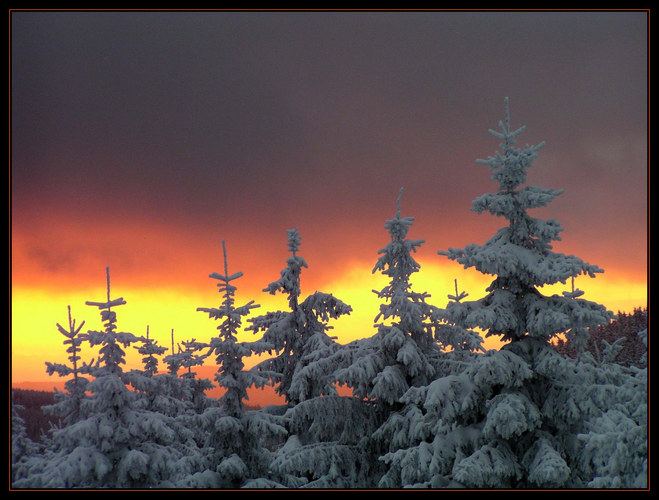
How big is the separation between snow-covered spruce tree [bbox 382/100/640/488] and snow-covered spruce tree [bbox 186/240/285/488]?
538 cm

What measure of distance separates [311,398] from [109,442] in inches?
346

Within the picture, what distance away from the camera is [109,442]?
14.7 metres

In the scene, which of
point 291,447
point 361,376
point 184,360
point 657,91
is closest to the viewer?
point 657,91

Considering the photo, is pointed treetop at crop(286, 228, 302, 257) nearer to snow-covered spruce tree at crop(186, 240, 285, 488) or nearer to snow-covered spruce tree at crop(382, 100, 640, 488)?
snow-covered spruce tree at crop(186, 240, 285, 488)

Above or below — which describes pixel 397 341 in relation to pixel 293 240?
below

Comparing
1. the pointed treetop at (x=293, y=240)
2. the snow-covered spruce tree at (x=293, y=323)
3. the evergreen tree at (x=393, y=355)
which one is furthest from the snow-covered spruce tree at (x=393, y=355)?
the pointed treetop at (x=293, y=240)

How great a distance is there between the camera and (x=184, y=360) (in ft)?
89.7

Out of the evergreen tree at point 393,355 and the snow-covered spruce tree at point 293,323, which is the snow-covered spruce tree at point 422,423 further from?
the snow-covered spruce tree at point 293,323

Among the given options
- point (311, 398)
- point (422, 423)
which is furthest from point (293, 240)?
point (422, 423)

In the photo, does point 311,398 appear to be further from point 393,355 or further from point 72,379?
point 72,379
